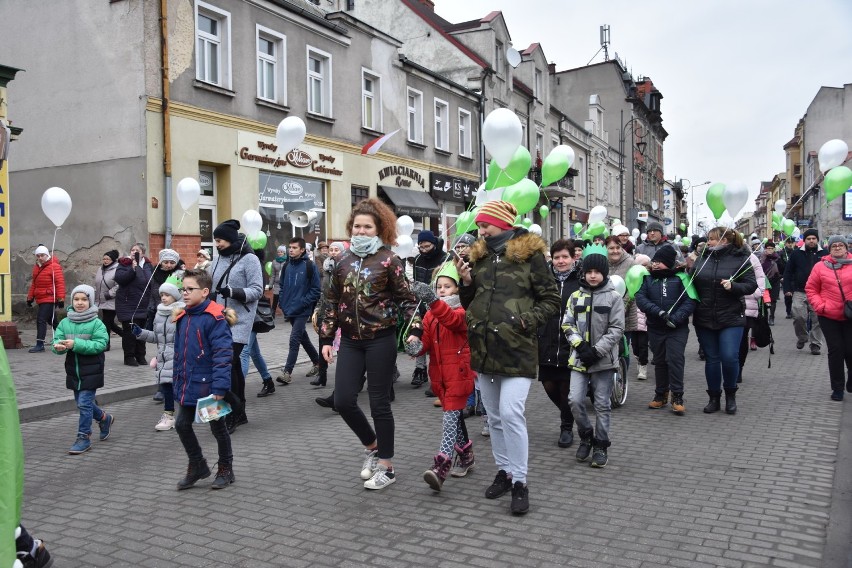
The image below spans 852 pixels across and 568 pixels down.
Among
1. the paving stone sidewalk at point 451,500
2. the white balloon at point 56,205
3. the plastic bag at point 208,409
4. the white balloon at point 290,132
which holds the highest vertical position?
the white balloon at point 290,132

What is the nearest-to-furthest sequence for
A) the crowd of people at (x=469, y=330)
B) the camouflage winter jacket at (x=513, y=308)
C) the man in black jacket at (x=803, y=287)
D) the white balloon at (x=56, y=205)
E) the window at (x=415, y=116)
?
the camouflage winter jacket at (x=513, y=308) < the crowd of people at (x=469, y=330) < the white balloon at (x=56, y=205) < the man in black jacket at (x=803, y=287) < the window at (x=415, y=116)

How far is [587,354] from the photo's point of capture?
220 inches

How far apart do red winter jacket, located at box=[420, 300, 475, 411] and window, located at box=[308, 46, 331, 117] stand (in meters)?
14.8

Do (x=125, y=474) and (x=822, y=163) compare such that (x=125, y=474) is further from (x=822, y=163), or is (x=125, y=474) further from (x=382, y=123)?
(x=382, y=123)

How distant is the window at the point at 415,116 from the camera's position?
2373 centimetres

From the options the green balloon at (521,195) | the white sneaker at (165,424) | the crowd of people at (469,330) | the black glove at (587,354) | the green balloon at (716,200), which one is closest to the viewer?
the crowd of people at (469,330)

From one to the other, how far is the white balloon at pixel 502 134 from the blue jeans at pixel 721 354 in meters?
2.93

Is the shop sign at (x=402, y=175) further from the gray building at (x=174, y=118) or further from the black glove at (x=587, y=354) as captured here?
the black glove at (x=587, y=354)

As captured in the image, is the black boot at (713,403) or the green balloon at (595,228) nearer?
the black boot at (713,403)

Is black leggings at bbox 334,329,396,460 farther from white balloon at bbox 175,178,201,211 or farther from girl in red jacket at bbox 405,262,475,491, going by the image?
white balloon at bbox 175,178,201,211

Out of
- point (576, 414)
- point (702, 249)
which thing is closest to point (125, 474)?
point (576, 414)

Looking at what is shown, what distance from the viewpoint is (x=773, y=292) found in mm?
15508

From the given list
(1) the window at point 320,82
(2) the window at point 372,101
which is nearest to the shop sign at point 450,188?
(2) the window at point 372,101

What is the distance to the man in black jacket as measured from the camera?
1194 centimetres
